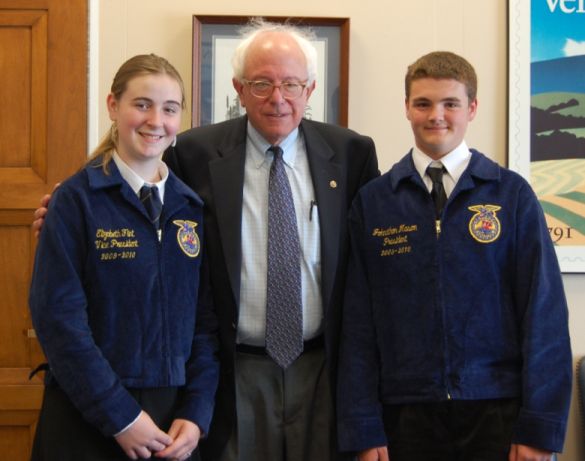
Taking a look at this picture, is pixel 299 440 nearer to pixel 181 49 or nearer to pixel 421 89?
pixel 421 89

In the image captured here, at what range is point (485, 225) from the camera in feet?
5.34

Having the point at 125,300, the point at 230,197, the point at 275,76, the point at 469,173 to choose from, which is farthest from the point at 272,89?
the point at 125,300

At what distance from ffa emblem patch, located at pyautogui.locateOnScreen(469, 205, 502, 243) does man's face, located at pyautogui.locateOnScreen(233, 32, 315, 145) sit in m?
0.52

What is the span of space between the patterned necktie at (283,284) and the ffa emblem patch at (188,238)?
0.20 metres

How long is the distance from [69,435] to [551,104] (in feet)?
6.26

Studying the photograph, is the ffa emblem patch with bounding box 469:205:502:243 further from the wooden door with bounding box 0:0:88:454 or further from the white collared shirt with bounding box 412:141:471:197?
the wooden door with bounding box 0:0:88:454

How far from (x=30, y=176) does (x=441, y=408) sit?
5.44 feet

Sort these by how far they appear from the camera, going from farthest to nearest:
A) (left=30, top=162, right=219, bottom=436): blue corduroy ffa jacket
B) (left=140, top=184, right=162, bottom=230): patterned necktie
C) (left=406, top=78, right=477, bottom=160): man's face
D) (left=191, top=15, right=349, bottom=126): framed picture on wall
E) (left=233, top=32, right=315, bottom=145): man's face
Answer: (left=191, top=15, right=349, bottom=126): framed picture on wall
(left=233, top=32, right=315, bottom=145): man's face
(left=406, top=78, right=477, bottom=160): man's face
(left=140, top=184, right=162, bottom=230): patterned necktie
(left=30, top=162, right=219, bottom=436): blue corduroy ffa jacket

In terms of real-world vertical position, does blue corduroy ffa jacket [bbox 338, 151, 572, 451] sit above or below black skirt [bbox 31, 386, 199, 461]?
above

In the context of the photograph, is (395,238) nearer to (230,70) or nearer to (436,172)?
(436,172)

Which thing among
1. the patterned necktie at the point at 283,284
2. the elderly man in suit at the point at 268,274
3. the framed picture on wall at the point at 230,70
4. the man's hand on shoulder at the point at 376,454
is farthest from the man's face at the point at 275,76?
the man's hand on shoulder at the point at 376,454

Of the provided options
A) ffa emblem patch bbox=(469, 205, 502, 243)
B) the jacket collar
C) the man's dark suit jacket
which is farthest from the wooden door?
ffa emblem patch bbox=(469, 205, 502, 243)

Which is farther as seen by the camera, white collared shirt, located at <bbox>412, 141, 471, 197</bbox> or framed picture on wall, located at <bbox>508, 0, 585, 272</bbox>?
framed picture on wall, located at <bbox>508, 0, 585, 272</bbox>

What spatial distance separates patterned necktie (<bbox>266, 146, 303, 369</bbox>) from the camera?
5.66ft
